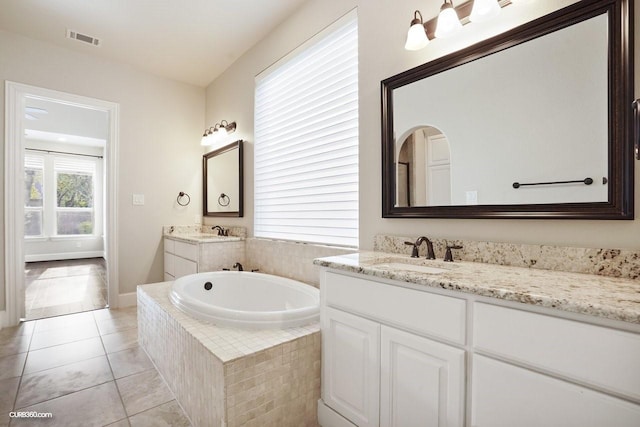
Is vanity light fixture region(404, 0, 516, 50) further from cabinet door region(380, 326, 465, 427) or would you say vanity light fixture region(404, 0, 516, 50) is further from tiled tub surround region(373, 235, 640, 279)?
cabinet door region(380, 326, 465, 427)

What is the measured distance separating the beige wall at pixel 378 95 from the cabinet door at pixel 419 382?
26.0 inches

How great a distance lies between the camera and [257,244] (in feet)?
10.1

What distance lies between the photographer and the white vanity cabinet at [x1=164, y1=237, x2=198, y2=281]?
3090 mm

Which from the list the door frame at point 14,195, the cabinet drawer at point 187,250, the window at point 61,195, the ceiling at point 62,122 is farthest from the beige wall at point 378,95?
the window at point 61,195

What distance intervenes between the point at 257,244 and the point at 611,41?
2.71m

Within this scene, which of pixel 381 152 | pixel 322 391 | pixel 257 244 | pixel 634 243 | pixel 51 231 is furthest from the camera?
pixel 51 231

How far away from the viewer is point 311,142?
2566 mm

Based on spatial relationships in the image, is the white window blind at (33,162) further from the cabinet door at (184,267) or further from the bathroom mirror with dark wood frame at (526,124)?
the bathroom mirror with dark wood frame at (526,124)

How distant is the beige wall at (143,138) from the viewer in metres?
3.22

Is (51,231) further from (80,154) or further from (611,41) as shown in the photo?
(611,41)

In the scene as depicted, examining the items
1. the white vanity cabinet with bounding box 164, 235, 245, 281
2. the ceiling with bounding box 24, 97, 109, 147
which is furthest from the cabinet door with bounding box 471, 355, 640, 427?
the ceiling with bounding box 24, 97, 109, 147

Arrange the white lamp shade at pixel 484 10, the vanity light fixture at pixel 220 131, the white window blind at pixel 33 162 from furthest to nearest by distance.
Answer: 1. the white window blind at pixel 33 162
2. the vanity light fixture at pixel 220 131
3. the white lamp shade at pixel 484 10

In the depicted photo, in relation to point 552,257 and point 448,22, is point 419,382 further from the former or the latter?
point 448,22

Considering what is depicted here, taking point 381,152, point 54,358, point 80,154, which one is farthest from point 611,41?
point 80,154
